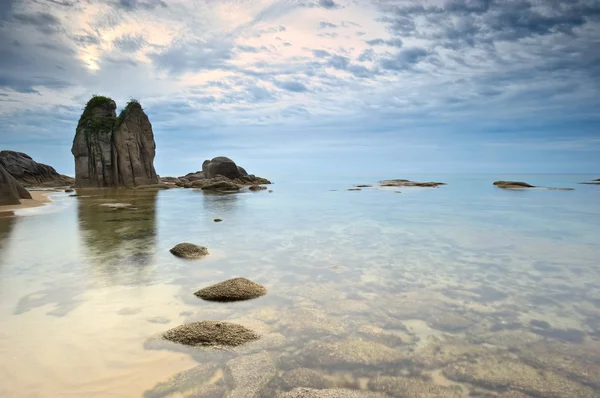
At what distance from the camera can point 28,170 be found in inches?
1975

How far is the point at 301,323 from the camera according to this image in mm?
5094

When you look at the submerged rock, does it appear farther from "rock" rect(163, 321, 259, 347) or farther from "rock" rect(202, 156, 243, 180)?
"rock" rect(202, 156, 243, 180)

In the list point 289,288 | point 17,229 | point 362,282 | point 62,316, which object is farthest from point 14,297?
point 17,229

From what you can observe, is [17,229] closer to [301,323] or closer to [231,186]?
[301,323]

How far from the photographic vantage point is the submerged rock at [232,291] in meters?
6.02

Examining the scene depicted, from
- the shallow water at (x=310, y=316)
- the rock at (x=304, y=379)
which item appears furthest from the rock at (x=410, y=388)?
the rock at (x=304, y=379)

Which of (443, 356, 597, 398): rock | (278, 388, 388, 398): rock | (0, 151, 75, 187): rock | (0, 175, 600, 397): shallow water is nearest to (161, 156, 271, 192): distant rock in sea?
(0, 151, 75, 187): rock

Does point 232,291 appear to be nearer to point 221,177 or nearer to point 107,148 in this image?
point 221,177

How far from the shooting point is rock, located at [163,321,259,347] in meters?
4.39

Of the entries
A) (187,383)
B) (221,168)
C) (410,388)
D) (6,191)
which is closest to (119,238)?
(187,383)

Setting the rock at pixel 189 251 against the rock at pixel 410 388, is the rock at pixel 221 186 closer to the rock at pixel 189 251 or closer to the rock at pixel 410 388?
the rock at pixel 189 251

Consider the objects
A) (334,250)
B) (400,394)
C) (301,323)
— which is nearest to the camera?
(400,394)

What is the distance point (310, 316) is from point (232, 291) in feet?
4.82

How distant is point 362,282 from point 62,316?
5003 millimetres
